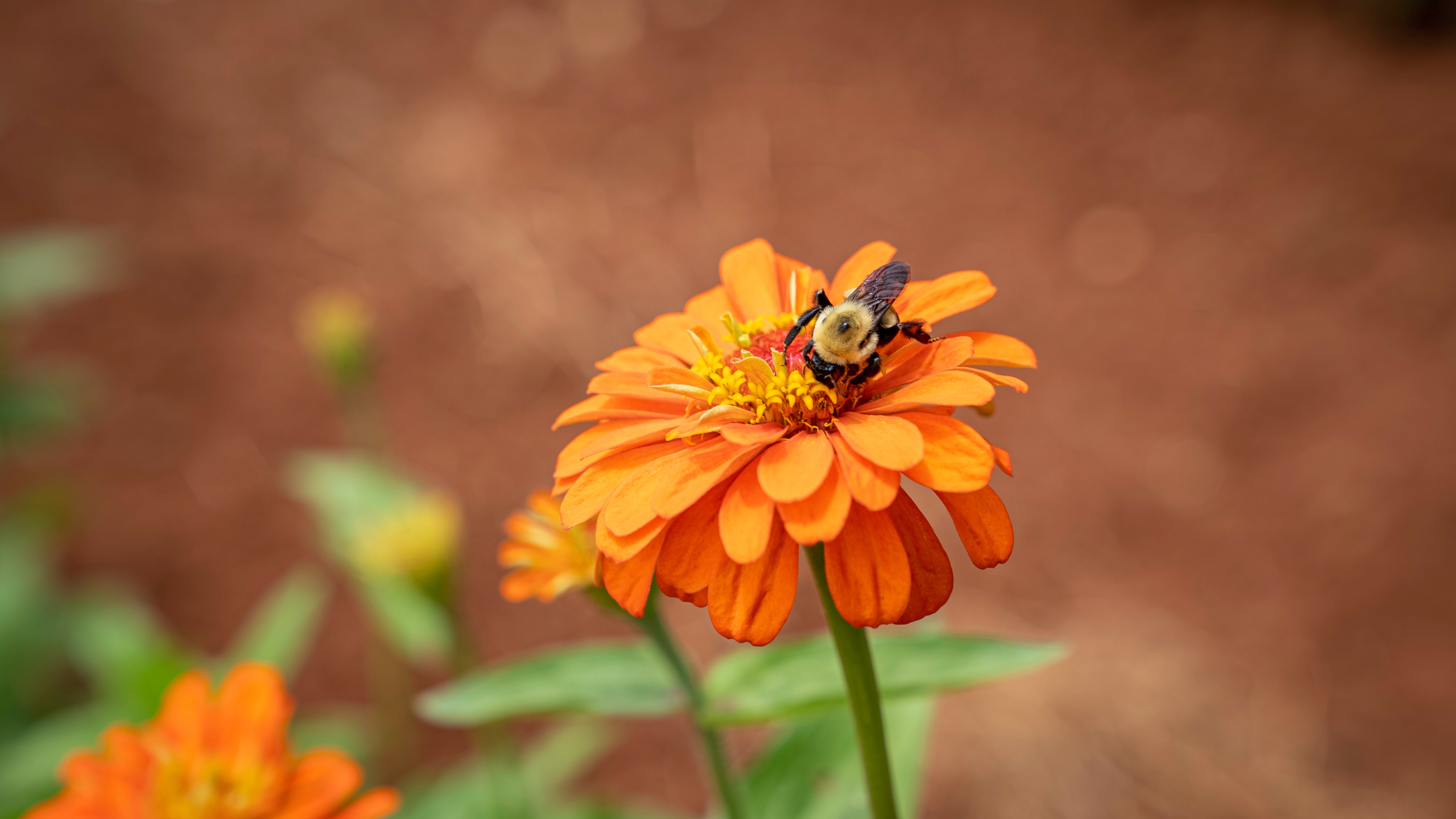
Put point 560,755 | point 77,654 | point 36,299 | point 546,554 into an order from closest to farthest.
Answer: point 546,554, point 560,755, point 77,654, point 36,299

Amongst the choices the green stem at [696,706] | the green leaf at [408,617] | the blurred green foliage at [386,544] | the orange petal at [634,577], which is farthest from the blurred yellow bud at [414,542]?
the orange petal at [634,577]

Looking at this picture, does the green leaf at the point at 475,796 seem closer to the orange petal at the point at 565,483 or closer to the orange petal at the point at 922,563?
the orange petal at the point at 565,483

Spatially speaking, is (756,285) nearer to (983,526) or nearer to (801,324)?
(801,324)

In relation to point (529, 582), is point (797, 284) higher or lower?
higher

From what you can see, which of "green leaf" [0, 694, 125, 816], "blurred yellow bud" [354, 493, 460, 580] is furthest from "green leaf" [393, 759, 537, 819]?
"green leaf" [0, 694, 125, 816]

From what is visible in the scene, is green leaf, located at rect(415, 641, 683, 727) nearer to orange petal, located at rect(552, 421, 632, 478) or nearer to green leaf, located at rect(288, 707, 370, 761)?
orange petal, located at rect(552, 421, 632, 478)

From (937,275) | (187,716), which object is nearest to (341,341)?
(187,716)

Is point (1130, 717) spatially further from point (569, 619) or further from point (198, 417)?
point (198, 417)

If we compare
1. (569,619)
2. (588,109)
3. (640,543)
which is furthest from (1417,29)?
(640,543)
